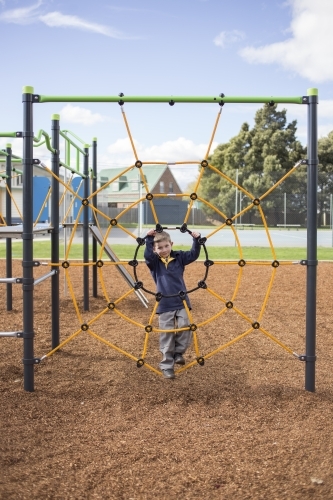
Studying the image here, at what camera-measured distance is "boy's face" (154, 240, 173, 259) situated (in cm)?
417

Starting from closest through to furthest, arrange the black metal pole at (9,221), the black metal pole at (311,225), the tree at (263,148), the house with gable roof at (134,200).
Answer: the black metal pole at (311,225) → the black metal pole at (9,221) → the house with gable roof at (134,200) → the tree at (263,148)

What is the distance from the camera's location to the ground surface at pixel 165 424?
254cm

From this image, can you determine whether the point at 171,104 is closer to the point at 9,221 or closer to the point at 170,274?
the point at 170,274

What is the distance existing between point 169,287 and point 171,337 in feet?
1.24

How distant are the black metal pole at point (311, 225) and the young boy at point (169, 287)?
33.0 inches

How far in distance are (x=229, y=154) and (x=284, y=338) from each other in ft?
94.2

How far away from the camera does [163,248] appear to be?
417cm

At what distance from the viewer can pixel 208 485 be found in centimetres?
252

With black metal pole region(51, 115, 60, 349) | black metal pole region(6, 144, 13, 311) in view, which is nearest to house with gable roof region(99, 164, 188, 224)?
black metal pole region(6, 144, 13, 311)

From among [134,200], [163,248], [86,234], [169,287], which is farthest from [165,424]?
[134,200]

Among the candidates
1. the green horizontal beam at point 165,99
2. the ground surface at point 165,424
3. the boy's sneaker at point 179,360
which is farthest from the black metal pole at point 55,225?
the boy's sneaker at point 179,360

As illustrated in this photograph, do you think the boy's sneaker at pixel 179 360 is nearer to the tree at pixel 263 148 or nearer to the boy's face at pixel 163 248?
the boy's face at pixel 163 248

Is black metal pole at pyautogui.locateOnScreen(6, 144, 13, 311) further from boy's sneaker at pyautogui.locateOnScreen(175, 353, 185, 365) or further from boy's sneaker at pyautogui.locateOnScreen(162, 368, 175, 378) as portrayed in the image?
boy's sneaker at pyautogui.locateOnScreen(162, 368, 175, 378)

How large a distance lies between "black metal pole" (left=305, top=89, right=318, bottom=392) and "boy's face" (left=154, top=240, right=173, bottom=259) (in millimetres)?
1038
